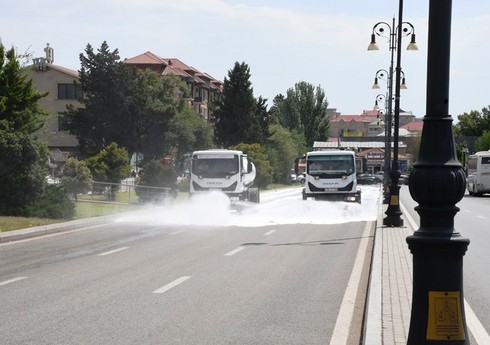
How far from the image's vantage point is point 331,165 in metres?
43.0

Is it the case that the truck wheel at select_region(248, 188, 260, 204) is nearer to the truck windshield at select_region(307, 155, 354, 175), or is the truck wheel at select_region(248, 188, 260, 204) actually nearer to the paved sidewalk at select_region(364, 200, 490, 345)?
the truck windshield at select_region(307, 155, 354, 175)

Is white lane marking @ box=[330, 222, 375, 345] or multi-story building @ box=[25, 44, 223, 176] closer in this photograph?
white lane marking @ box=[330, 222, 375, 345]

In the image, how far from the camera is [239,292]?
11.9 m

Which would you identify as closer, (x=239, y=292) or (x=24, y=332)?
(x=24, y=332)

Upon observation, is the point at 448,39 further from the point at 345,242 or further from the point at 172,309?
the point at 345,242

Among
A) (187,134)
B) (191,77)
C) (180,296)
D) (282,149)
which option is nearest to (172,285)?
(180,296)

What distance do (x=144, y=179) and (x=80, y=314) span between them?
35213 mm

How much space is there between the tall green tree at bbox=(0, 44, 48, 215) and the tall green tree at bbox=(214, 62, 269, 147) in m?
76.8

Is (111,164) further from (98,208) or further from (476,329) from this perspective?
(476,329)

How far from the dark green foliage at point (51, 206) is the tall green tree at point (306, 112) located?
4943 inches

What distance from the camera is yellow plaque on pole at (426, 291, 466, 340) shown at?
558 centimetres

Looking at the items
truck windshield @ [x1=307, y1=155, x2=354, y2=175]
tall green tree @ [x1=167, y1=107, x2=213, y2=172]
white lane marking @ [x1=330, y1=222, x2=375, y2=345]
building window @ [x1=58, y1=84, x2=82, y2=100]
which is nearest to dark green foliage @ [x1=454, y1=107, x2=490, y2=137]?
tall green tree @ [x1=167, y1=107, x2=213, y2=172]

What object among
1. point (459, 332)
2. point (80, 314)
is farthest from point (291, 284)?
point (459, 332)

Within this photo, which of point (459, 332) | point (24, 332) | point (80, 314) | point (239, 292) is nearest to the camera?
point (459, 332)
